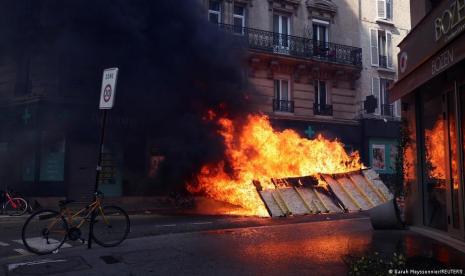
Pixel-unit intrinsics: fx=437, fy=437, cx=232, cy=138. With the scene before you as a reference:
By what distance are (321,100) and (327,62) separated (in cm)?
195

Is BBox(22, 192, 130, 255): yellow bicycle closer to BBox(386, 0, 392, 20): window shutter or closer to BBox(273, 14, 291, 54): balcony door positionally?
BBox(273, 14, 291, 54): balcony door

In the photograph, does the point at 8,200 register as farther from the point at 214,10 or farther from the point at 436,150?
the point at 436,150

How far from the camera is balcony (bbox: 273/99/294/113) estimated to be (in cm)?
2097

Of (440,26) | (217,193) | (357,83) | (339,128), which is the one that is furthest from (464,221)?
(357,83)

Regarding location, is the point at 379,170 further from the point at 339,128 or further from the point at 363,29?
the point at 363,29

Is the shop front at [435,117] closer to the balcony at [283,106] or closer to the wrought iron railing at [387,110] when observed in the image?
the balcony at [283,106]

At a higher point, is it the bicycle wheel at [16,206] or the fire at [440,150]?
the fire at [440,150]

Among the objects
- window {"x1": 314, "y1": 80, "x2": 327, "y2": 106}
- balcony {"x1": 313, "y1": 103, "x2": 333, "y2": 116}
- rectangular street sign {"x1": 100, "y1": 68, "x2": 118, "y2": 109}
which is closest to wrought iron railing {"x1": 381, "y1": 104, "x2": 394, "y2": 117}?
balcony {"x1": 313, "y1": 103, "x2": 333, "y2": 116}

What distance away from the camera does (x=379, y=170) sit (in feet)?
76.2

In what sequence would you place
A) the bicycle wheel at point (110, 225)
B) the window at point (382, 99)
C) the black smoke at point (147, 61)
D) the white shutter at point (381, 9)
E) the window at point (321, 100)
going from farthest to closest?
1. the white shutter at point (381, 9)
2. the window at point (382, 99)
3. the window at point (321, 100)
4. the black smoke at point (147, 61)
5. the bicycle wheel at point (110, 225)

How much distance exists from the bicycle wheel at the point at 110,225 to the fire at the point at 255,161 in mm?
6536

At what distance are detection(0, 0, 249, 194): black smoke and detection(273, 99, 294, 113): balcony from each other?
16.5 feet

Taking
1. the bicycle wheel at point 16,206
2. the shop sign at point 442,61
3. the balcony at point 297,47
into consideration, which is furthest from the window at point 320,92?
the shop sign at point 442,61

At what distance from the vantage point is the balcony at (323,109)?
872 inches
